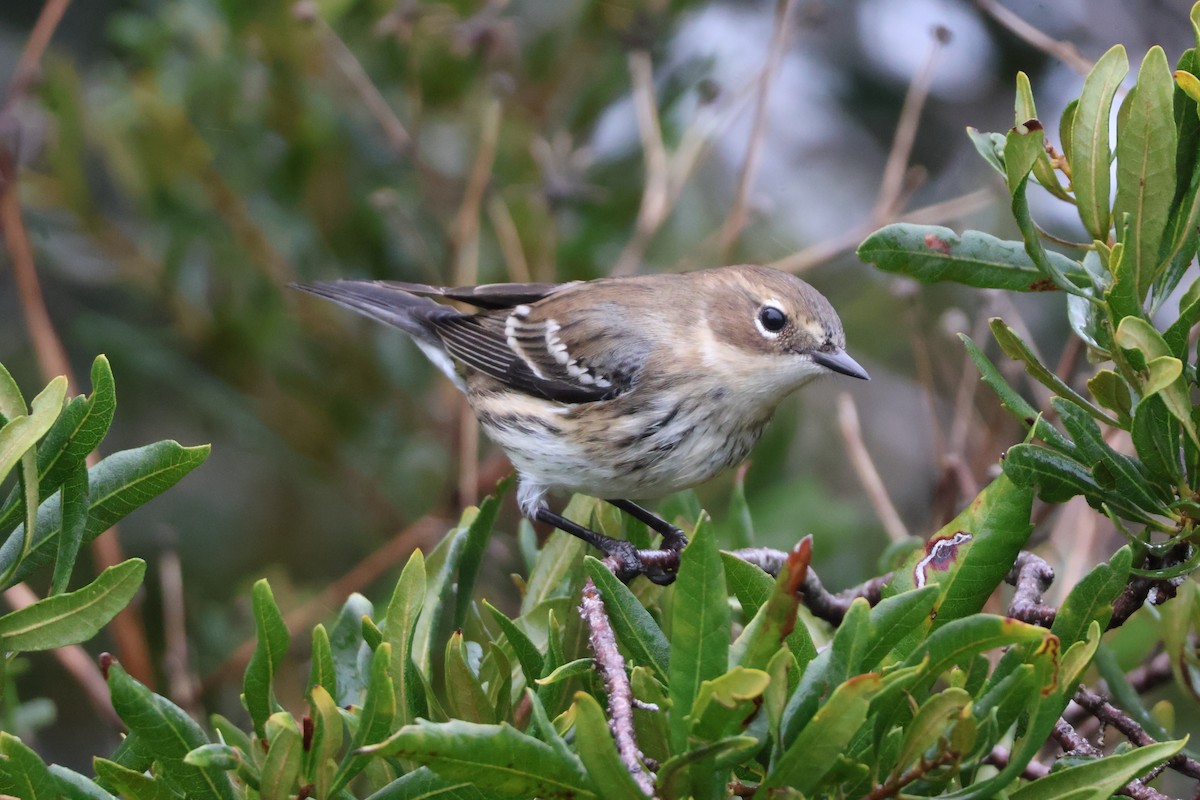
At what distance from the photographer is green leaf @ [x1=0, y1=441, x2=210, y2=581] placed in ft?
5.87

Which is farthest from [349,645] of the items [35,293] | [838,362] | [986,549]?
[35,293]

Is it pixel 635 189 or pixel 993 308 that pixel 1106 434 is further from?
pixel 635 189

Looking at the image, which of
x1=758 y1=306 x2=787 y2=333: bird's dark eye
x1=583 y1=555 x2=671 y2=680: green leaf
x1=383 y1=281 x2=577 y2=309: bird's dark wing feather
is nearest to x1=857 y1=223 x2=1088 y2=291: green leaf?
x1=583 y1=555 x2=671 y2=680: green leaf

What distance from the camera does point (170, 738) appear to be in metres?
1.63

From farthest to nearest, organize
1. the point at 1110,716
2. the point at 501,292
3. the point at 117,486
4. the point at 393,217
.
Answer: the point at 393,217, the point at 501,292, the point at 1110,716, the point at 117,486

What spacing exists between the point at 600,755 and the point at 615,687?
26 centimetres

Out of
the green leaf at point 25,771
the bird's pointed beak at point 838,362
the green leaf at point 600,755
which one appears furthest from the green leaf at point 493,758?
the bird's pointed beak at point 838,362

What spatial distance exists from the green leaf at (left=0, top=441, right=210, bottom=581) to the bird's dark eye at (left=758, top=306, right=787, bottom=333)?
7.25ft

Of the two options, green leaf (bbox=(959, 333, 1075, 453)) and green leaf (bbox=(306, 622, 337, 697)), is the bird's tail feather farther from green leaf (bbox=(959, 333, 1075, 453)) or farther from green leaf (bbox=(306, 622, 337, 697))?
green leaf (bbox=(959, 333, 1075, 453))

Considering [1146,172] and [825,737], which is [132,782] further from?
[1146,172]

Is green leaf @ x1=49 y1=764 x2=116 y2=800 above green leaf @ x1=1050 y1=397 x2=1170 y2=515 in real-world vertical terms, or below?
below

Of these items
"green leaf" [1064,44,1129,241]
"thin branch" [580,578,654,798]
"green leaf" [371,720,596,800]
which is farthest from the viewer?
"green leaf" [1064,44,1129,241]

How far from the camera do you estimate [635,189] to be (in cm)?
509

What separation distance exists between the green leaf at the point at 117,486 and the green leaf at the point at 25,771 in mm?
332
